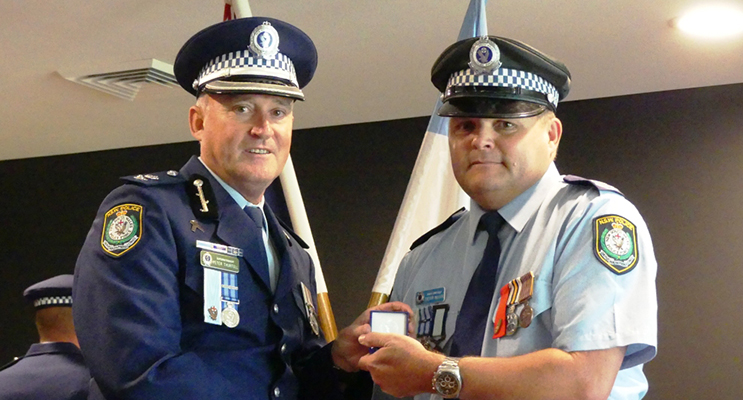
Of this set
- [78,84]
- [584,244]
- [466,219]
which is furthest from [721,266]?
[78,84]

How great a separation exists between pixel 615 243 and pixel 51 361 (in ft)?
7.24

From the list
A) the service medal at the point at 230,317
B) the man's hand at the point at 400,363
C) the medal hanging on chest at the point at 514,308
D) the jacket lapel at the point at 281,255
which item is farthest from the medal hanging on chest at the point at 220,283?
the medal hanging on chest at the point at 514,308

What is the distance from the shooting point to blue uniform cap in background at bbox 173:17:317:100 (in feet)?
6.85

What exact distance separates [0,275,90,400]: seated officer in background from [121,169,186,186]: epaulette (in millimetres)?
1235

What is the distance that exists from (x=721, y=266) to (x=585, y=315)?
2.84m

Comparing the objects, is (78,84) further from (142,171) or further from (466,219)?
(466,219)

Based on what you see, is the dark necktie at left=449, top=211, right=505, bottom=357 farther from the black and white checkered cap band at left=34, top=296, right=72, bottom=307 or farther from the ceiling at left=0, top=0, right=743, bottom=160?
the black and white checkered cap band at left=34, top=296, right=72, bottom=307

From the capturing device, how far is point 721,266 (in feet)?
13.8

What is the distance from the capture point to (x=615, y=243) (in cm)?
176

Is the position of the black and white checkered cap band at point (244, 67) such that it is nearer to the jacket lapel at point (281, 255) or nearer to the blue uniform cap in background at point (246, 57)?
the blue uniform cap in background at point (246, 57)

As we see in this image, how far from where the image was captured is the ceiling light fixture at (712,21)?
3.44 metres

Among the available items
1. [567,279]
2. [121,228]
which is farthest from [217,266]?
[567,279]

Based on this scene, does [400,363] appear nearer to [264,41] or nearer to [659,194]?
[264,41]

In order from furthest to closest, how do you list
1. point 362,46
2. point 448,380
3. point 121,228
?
1. point 362,46
2. point 121,228
3. point 448,380
